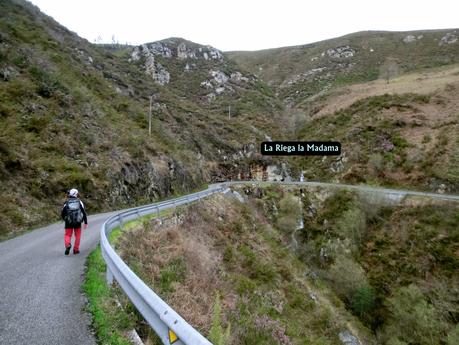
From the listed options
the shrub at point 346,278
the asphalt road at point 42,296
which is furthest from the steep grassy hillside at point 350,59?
the asphalt road at point 42,296

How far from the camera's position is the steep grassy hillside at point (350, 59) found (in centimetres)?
10944

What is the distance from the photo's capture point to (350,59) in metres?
128

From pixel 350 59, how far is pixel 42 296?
140135mm

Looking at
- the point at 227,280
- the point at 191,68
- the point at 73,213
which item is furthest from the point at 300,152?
the point at 73,213

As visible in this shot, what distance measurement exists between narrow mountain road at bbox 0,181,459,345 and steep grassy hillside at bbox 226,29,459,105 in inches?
3864

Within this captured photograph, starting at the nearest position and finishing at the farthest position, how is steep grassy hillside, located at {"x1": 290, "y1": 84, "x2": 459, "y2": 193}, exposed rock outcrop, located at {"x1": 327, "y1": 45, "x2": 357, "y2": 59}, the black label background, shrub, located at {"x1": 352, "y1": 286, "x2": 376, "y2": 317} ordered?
shrub, located at {"x1": 352, "y1": 286, "x2": 376, "y2": 317}, steep grassy hillside, located at {"x1": 290, "y1": 84, "x2": 459, "y2": 193}, the black label background, exposed rock outcrop, located at {"x1": 327, "y1": 45, "x2": 357, "y2": 59}

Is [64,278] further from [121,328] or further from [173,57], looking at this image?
[173,57]

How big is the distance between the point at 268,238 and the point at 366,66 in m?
114

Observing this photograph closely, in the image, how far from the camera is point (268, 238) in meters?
25.3

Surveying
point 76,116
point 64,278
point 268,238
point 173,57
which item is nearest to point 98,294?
point 64,278

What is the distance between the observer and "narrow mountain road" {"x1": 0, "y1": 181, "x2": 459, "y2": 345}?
4.22 meters

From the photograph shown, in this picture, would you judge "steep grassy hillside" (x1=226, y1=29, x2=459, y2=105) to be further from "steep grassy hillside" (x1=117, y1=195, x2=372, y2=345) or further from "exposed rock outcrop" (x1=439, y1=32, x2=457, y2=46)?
"steep grassy hillside" (x1=117, y1=195, x2=372, y2=345)

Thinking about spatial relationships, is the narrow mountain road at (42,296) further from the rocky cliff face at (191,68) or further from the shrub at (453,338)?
the rocky cliff face at (191,68)

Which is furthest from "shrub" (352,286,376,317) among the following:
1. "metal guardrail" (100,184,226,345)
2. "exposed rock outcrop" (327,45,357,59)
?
"exposed rock outcrop" (327,45,357,59)
